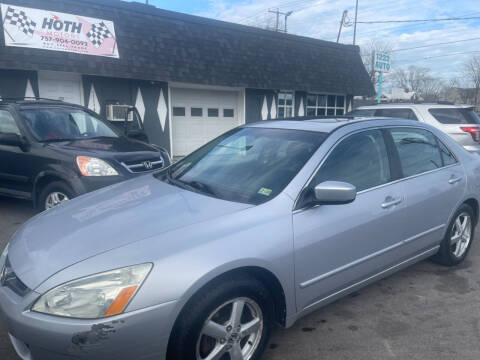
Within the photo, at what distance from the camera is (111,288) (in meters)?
1.91

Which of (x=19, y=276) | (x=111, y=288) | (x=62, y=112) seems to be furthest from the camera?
(x=62, y=112)

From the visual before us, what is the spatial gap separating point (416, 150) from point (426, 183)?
0.35 meters

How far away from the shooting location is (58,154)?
4.89 metres

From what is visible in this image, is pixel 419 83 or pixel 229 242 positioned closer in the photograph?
pixel 229 242

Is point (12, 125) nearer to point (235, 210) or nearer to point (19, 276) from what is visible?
point (19, 276)

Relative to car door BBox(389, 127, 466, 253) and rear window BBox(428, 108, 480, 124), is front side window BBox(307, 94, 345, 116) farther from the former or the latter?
car door BBox(389, 127, 466, 253)

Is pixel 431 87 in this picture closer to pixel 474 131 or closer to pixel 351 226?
pixel 474 131

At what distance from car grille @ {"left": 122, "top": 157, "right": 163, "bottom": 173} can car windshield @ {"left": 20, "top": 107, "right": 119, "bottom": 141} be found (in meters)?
1.08

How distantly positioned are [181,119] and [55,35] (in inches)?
184

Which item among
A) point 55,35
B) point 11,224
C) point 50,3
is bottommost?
point 11,224

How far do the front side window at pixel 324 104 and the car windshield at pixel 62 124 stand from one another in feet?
37.5

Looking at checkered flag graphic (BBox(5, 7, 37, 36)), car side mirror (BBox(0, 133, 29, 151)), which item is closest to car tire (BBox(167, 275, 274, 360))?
car side mirror (BBox(0, 133, 29, 151))

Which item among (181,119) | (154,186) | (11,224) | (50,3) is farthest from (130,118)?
(154,186)

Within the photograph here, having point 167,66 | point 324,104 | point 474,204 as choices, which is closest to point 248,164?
point 474,204
